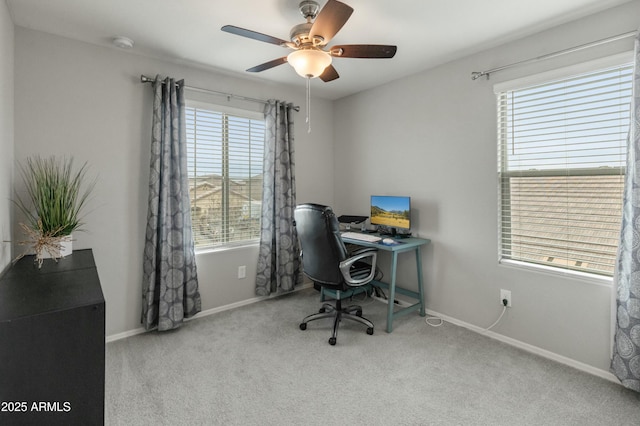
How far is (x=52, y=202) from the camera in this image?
211 cm

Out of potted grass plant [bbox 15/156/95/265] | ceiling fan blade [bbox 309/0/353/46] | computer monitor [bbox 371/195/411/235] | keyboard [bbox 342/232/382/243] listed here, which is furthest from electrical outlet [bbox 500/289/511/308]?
potted grass plant [bbox 15/156/95/265]

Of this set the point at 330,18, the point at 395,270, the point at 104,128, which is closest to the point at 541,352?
the point at 395,270

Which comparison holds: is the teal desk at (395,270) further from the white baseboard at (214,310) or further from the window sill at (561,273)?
the white baseboard at (214,310)

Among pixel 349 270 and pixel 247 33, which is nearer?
pixel 247 33

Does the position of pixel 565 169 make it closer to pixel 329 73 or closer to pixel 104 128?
pixel 329 73

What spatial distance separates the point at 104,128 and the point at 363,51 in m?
2.11

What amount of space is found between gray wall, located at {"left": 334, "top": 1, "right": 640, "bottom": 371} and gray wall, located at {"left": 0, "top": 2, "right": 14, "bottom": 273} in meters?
3.02

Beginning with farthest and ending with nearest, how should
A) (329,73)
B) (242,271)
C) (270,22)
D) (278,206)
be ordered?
(278,206), (242,271), (329,73), (270,22)

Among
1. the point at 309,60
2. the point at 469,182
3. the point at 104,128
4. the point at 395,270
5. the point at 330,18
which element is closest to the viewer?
the point at 330,18

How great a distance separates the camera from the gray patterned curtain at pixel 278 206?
11.4 feet

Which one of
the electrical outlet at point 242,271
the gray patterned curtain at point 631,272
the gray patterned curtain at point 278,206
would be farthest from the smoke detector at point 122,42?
the gray patterned curtain at point 631,272

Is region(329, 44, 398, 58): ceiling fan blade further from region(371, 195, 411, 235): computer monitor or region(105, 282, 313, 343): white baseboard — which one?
region(105, 282, 313, 343): white baseboard

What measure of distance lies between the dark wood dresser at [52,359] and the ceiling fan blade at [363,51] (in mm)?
1808

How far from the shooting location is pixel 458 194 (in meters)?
2.92
